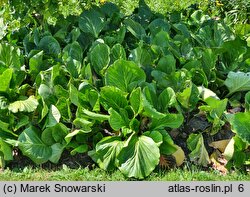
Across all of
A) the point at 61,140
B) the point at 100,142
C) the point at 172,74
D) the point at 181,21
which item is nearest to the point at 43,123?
the point at 61,140

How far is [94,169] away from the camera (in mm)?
4281

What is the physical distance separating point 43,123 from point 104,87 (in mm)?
659

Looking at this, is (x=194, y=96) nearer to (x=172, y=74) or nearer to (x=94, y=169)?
(x=172, y=74)

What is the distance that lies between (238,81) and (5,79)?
2.03m

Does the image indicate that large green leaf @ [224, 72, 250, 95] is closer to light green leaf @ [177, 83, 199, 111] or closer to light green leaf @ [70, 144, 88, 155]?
light green leaf @ [177, 83, 199, 111]

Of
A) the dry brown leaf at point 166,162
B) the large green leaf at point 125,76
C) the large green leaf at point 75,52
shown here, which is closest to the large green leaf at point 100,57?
the large green leaf at point 75,52

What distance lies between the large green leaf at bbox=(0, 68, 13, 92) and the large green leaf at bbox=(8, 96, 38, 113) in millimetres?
195

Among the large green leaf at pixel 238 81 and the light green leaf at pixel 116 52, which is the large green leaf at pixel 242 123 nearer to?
the large green leaf at pixel 238 81

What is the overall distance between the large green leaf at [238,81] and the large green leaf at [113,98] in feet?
3.24

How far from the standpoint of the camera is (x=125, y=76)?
4461 millimetres

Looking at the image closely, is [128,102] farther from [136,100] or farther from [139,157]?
[139,157]

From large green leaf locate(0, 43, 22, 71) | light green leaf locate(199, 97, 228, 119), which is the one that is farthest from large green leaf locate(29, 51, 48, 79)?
light green leaf locate(199, 97, 228, 119)

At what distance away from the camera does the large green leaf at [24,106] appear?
4.42m

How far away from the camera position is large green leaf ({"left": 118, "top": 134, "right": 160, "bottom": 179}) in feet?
13.3
